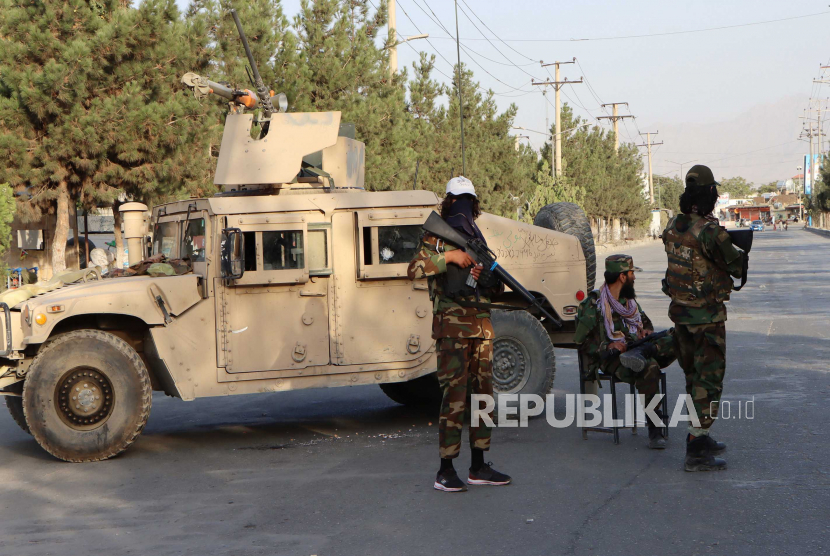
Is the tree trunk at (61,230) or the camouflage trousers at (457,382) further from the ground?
the tree trunk at (61,230)

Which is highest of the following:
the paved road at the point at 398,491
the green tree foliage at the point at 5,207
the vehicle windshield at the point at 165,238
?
the green tree foliage at the point at 5,207

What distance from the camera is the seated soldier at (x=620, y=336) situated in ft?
23.2

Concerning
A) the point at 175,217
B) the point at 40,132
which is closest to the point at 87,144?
the point at 40,132

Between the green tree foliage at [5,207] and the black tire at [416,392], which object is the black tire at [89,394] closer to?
the black tire at [416,392]

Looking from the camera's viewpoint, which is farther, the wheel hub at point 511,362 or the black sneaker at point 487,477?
the wheel hub at point 511,362

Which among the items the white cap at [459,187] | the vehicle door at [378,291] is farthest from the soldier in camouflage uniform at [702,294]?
the vehicle door at [378,291]

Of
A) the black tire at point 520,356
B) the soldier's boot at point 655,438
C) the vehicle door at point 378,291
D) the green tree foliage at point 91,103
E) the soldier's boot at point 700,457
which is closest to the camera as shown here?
the soldier's boot at point 700,457

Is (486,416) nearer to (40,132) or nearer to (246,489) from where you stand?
(246,489)

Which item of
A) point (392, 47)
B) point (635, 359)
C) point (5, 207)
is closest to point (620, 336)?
point (635, 359)

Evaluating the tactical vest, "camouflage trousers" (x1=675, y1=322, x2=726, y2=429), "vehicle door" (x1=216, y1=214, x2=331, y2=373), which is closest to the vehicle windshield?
"vehicle door" (x1=216, y1=214, x2=331, y2=373)

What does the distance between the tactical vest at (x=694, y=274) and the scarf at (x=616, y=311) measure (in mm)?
768

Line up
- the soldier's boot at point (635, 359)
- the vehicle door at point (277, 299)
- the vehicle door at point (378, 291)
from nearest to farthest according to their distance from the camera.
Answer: the soldier's boot at point (635, 359), the vehicle door at point (277, 299), the vehicle door at point (378, 291)

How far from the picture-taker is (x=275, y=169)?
8305mm

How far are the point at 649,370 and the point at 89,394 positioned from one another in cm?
416
